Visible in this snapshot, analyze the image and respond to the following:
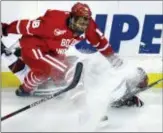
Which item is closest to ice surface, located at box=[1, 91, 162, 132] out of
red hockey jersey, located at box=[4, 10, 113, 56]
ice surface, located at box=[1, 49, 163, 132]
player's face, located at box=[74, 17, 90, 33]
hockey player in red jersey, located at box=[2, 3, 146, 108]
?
ice surface, located at box=[1, 49, 163, 132]

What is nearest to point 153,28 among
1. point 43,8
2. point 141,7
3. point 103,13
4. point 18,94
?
point 141,7

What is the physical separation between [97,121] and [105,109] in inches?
5.7

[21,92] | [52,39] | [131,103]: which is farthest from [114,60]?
[21,92]

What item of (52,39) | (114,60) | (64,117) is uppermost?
(52,39)

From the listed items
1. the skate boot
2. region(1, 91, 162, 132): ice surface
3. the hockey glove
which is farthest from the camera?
the skate boot

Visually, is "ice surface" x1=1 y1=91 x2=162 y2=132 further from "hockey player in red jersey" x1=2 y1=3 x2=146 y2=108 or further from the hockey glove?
"hockey player in red jersey" x1=2 y1=3 x2=146 y2=108

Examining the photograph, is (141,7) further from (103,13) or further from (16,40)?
(16,40)

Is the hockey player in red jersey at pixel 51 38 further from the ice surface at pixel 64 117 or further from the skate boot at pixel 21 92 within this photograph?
the ice surface at pixel 64 117

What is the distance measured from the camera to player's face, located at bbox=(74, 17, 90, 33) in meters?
2.44

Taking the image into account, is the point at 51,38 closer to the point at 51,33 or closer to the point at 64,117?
the point at 51,33

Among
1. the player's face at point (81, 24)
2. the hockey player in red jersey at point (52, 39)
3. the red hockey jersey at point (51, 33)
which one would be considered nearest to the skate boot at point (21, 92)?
the hockey player in red jersey at point (52, 39)

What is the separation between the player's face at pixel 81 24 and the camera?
244 cm

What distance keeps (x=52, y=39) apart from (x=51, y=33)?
48 mm

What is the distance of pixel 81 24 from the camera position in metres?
2.46
